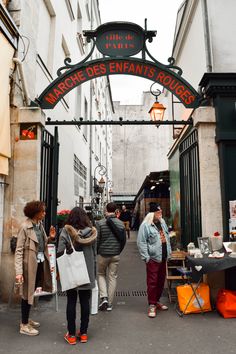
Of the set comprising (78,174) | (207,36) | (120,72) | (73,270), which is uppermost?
(207,36)

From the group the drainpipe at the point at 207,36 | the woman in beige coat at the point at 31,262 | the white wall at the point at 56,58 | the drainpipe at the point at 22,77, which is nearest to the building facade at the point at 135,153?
the white wall at the point at 56,58

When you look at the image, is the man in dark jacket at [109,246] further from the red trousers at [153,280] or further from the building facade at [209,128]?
the building facade at [209,128]

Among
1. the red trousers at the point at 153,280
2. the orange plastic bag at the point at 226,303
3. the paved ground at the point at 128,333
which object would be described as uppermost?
the red trousers at the point at 153,280

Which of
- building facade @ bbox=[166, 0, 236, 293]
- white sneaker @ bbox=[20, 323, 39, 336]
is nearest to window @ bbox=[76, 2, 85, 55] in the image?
building facade @ bbox=[166, 0, 236, 293]

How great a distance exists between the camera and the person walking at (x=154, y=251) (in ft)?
17.4

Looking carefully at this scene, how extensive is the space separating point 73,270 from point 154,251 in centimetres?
180

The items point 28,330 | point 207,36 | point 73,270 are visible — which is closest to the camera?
point 73,270

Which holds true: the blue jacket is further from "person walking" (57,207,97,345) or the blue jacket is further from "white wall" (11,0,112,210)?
"white wall" (11,0,112,210)

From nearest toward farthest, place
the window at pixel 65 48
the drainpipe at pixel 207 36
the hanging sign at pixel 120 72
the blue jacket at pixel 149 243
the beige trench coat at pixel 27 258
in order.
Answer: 1. the beige trench coat at pixel 27 258
2. the blue jacket at pixel 149 243
3. the hanging sign at pixel 120 72
4. the drainpipe at pixel 207 36
5. the window at pixel 65 48

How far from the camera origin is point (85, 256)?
13.8 feet

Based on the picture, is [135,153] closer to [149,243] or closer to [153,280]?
[149,243]

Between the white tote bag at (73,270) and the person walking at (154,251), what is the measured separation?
5.01 ft

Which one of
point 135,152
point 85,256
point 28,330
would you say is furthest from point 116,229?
point 135,152

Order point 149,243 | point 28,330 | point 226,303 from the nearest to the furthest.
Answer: point 28,330
point 226,303
point 149,243
